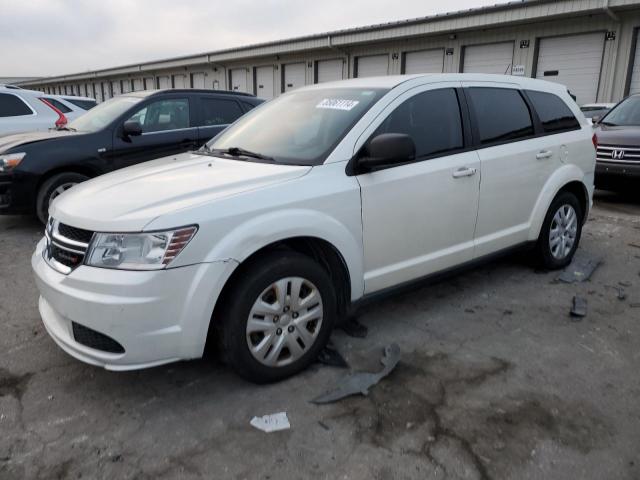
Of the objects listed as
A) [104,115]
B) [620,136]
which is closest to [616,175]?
[620,136]

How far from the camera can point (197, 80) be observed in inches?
1291

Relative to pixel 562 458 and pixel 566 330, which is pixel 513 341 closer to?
pixel 566 330

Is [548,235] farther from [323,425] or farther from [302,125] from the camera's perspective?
[323,425]

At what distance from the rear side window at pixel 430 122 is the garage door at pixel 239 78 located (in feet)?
86.1

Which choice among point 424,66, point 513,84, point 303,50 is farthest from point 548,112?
point 303,50

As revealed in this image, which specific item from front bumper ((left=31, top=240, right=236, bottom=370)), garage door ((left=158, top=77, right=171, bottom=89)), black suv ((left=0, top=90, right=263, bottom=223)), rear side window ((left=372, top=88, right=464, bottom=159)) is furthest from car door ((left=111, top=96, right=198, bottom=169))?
garage door ((left=158, top=77, right=171, bottom=89))

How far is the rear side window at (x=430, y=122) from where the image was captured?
133 inches

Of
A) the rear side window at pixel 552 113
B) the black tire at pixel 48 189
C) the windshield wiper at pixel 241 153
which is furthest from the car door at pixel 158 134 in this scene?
the rear side window at pixel 552 113

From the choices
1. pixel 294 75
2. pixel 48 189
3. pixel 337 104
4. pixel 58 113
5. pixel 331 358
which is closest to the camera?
pixel 331 358

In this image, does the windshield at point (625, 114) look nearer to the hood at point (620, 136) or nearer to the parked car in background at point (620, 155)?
the parked car in background at point (620, 155)

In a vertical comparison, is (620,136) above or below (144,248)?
above

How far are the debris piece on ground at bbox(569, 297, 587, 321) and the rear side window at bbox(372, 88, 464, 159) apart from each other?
4.98ft

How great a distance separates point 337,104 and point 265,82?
24991 millimetres

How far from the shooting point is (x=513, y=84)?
426 centimetres
